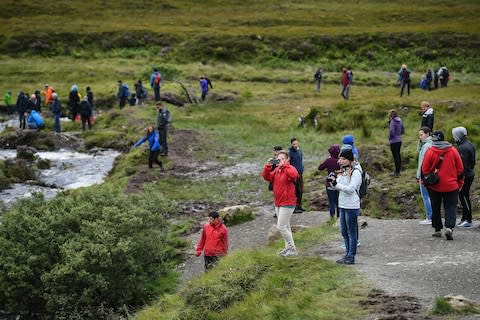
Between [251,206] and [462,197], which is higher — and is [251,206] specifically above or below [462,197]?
below

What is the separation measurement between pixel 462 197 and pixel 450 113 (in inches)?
645

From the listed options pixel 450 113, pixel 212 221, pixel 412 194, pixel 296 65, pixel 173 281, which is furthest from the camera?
pixel 296 65

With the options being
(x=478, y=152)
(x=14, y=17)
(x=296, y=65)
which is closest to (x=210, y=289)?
(x=478, y=152)

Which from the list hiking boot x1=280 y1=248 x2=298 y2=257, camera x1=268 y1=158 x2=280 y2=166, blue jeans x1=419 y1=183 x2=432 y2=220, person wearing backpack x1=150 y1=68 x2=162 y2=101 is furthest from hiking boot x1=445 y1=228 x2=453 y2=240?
person wearing backpack x1=150 y1=68 x2=162 y2=101

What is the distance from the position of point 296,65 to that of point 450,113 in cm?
3511

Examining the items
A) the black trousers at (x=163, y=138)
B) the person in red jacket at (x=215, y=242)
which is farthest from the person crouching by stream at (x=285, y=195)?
the black trousers at (x=163, y=138)

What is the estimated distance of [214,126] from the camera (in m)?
37.5

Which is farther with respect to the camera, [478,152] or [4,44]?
[4,44]

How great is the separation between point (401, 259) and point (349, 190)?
197 cm

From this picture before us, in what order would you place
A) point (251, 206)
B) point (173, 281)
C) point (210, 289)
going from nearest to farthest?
point (210, 289) < point (173, 281) < point (251, 206)

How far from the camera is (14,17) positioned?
287 ft

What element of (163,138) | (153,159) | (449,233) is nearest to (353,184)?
(449,233)

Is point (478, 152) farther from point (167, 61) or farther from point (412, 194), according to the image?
point (167, 61)

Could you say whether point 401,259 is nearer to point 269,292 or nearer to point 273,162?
point 269,292
